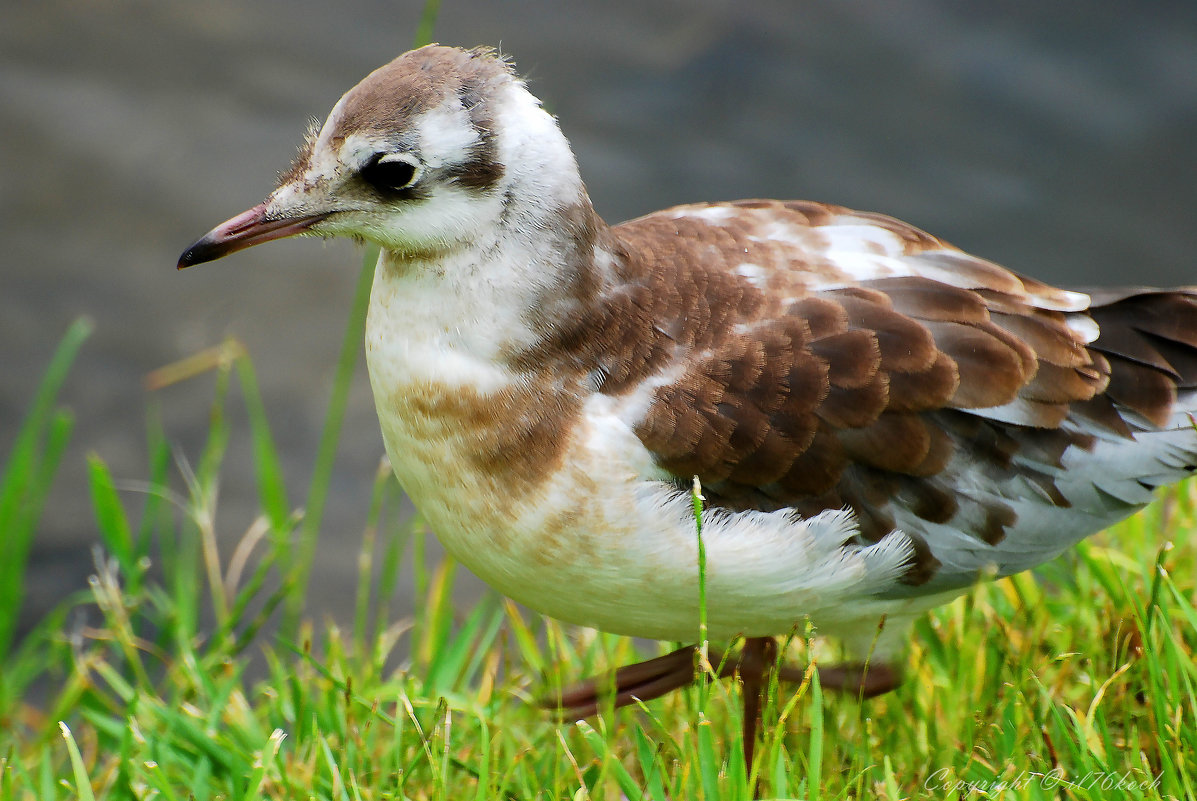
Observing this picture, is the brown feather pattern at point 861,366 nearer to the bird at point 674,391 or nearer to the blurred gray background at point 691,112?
the bird at point 674,391

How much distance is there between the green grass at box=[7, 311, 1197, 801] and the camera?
327 cm

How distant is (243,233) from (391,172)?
44cm

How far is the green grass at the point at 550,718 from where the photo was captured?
327 cm

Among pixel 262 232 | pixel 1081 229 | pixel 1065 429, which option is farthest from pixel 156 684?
pixel 1081 229

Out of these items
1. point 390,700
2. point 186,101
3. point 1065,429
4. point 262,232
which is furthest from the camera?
point 186,101

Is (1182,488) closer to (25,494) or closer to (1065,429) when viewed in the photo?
(1065,429)

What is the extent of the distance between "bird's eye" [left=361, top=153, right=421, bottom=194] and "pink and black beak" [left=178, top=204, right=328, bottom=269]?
8.7 inches

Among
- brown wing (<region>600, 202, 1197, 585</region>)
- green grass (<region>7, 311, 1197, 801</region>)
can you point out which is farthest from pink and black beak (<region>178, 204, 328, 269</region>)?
green grass (<region>7, 311, 1197, 801</region>)

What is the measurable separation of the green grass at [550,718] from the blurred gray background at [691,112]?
8.04 feet

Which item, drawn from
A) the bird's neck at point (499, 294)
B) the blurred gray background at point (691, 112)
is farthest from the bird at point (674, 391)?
the blurred gray background at point (691, 112)

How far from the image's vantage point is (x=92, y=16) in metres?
7.89

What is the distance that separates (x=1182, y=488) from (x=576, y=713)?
2.34 meters

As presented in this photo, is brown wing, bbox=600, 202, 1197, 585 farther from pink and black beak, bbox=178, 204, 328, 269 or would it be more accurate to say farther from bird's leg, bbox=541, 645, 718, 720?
pink and black beak, bbox=178, 204, 328, 269

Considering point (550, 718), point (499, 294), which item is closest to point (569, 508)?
point (499, 294)
